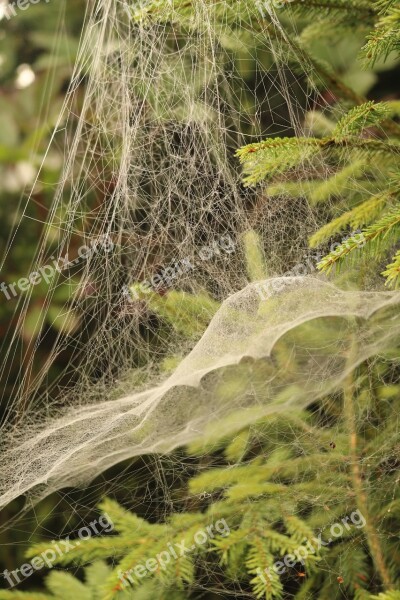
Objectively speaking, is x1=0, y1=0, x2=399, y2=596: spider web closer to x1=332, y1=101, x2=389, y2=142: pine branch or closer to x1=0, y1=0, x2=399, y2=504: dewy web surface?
x1=0, y1=0, x2=399, y2=504: dewy web surface

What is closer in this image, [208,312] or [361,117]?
[361,117]

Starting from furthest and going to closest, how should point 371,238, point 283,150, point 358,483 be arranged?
1. point 358,483
2. point 283,150
3. point 371,238

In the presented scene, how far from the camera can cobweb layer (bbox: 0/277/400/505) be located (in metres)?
1.93

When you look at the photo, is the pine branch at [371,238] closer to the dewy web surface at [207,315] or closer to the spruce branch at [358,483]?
the dewy web surface at [207,315]

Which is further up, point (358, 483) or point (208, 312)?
point (208, 312)

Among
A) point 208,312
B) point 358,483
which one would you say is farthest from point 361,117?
point 358,483

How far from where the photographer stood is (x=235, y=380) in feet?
6.98

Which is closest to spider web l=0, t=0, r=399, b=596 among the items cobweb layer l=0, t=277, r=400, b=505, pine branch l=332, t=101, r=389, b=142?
cobweb layer l=0, t=277, r=400, b=505

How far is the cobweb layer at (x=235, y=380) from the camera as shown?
6.33 ft

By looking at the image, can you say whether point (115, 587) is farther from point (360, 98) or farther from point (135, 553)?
point (360, 98)

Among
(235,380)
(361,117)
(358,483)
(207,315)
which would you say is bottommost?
(358,483)

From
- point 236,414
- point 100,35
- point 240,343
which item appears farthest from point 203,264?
point 100,35

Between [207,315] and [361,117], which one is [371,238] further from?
[207,315]

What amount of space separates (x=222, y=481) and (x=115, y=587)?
46 centimetres
